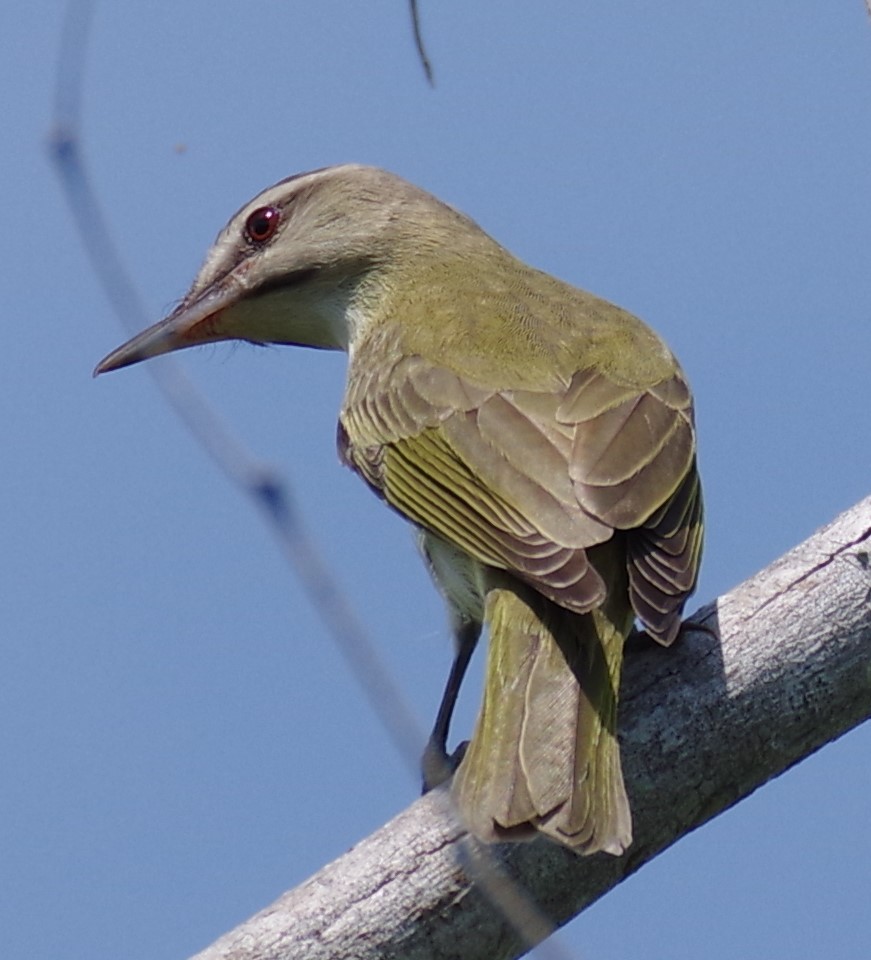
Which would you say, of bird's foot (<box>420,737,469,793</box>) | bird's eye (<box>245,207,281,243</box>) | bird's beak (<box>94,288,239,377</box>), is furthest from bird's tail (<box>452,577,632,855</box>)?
bird's eye (<box>245,207,281,243</box>)

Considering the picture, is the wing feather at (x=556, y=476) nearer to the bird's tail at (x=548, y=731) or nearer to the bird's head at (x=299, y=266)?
the bird's tail at (x=548, y=731)

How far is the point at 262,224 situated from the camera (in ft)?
20.6

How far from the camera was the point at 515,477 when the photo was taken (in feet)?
13.9

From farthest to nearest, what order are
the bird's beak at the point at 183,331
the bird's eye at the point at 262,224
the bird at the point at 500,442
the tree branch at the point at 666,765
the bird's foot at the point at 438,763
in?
the bird's eye at the point at 262,224
the bird's beak at the point at 183,331
the bird's foot at the point at 438,763
the bird at the point at 500,442
the tree branch at the point at 666,765

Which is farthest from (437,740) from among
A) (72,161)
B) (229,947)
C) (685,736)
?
(72,161)

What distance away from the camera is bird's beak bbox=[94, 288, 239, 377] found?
5883mm

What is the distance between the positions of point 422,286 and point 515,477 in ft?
5.83

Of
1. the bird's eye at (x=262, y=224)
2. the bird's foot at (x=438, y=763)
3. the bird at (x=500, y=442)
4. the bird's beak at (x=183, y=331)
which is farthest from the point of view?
the bird's eye at (x=262, y=224)

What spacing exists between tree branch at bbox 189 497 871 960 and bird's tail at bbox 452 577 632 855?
98mm

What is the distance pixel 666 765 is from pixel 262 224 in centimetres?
328

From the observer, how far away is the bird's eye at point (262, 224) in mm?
6242

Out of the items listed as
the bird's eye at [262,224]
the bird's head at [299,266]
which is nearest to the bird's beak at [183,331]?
the bird's head at [299,266]

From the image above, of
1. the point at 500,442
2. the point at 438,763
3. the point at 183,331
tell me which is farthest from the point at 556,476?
the point at 183,331

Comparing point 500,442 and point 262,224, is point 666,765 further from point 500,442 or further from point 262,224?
point 262,224
